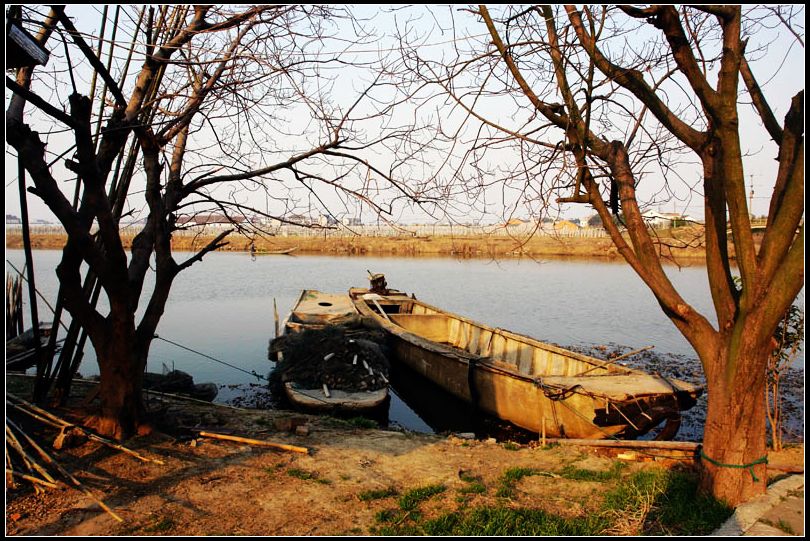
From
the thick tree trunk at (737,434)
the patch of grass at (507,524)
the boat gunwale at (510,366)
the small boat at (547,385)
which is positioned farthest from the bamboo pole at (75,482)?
the boat gunwale at (510,366)

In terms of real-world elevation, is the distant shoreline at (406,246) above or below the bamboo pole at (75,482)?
above

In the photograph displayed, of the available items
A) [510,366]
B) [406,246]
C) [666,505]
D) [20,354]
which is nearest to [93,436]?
[666,505]

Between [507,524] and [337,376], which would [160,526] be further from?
[337,376]

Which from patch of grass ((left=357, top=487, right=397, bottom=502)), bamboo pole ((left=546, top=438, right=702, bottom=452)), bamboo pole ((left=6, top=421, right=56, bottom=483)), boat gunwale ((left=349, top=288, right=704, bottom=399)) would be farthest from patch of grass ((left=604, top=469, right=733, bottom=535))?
bamboo pole ((left=6, top=421, right=56, bottom=483))

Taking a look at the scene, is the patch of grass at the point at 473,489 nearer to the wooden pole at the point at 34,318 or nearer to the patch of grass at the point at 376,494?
the patch of grass at the point at 376,494

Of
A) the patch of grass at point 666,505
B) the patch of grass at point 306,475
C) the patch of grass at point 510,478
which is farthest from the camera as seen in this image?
the patch of grass at point 306,475

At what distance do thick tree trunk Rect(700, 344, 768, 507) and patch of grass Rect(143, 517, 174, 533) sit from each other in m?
4.40

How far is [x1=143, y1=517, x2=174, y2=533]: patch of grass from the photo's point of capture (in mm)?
4129

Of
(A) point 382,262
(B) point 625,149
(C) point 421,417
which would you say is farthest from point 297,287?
(B) point 625,149

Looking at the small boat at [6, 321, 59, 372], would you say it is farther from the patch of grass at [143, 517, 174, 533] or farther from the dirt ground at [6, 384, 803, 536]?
the patch of grass at [143, 517, 174, 533]

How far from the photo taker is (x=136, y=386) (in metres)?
5.94

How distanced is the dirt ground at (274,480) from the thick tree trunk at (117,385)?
0.23 meters

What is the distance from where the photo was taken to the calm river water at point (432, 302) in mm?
16188

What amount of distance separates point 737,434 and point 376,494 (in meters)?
3.10
